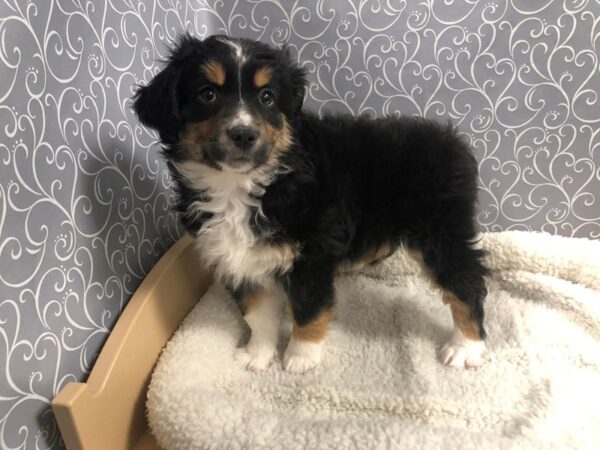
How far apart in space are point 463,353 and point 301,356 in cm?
71

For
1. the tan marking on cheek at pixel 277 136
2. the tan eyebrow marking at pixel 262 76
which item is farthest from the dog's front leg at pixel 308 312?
the tan eyebrow marking at pixel 262 76

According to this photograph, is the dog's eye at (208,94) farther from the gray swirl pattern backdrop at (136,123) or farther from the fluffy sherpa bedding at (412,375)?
the fluffy sherpa bedding at (412,375)

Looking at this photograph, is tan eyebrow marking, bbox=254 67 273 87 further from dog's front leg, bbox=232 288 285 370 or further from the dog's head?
dog's front leg, bbox=232 288 285 370

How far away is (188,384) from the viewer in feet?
6.45

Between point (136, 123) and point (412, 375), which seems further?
point (136, 123)

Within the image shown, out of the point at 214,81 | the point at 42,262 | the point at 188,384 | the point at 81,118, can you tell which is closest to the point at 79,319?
the point at 42,262

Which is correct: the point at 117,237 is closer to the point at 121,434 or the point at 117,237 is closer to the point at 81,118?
the point at 81,118

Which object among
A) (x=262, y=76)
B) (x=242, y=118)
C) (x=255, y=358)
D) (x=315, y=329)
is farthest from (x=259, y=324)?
(x=262, y=76)

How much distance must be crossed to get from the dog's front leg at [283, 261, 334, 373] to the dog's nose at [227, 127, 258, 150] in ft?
1.71

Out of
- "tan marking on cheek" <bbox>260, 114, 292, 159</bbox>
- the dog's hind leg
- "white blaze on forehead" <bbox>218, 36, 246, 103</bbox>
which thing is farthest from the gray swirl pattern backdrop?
the dog's hind leg

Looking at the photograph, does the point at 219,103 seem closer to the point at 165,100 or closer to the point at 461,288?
the point at 165,100

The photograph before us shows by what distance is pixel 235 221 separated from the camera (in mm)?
1889

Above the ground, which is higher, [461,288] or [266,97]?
[266,97]

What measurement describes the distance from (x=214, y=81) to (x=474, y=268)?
4.15 ft
